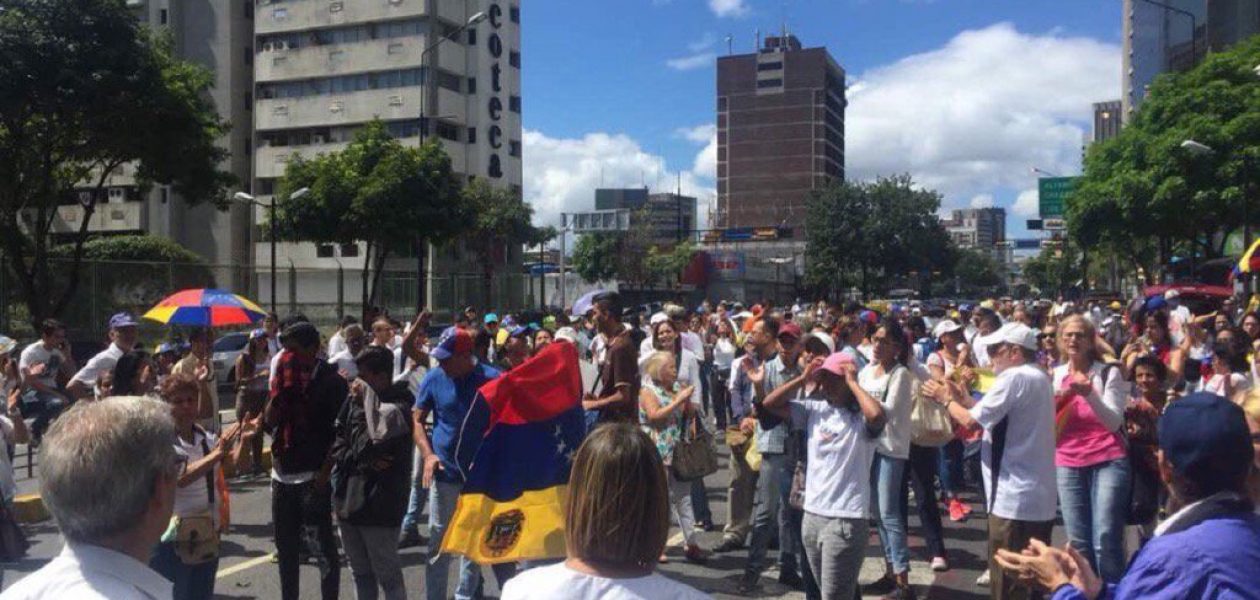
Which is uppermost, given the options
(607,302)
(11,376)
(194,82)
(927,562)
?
(194,82)

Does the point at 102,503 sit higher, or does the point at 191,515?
the point at 102,503

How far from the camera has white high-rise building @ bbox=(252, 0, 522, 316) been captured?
51594 millimetres

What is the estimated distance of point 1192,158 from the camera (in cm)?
2984

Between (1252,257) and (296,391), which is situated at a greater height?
(1252,257)

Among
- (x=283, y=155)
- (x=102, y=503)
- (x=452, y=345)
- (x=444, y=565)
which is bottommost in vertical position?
(x=444, y=565)

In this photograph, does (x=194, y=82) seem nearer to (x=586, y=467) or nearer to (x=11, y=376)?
(x=11, y=376)

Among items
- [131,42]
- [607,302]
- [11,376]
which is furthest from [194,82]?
[607,302]

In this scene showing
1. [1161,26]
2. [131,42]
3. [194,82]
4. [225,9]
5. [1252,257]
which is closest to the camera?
[1252,257]

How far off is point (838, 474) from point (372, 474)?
2.47 metres

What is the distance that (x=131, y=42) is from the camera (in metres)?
25.0

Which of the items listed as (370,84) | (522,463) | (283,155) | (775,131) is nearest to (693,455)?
(522,463)

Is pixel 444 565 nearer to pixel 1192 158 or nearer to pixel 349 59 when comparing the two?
pixel 1192 158

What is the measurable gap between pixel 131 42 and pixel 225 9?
30520mm

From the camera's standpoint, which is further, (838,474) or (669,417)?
(669,417)
